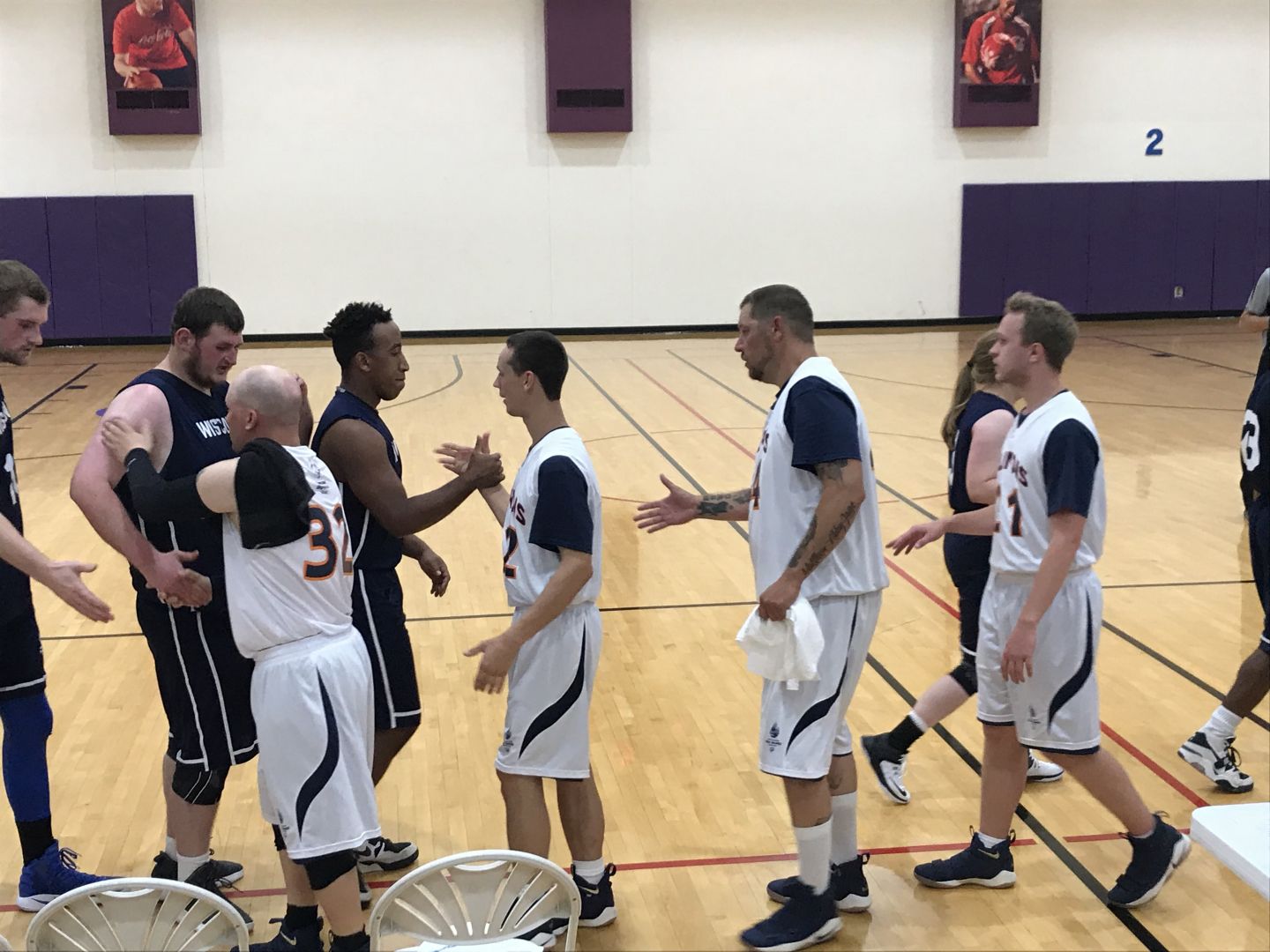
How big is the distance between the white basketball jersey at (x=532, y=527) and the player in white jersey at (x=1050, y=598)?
4.18 feet

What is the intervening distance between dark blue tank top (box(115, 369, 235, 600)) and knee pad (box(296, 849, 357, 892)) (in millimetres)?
886

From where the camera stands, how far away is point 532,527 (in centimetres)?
381

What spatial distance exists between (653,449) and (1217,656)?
577 centimetres

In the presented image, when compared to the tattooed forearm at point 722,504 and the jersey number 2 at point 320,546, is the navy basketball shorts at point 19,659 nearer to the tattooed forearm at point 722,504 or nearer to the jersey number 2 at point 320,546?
the jersey number 2 at point 320,546

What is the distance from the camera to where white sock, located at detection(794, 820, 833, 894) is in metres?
3.94

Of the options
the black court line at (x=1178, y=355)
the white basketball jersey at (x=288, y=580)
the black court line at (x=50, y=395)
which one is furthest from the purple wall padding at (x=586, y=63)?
the white basketball jersey at (x=288, y=580)

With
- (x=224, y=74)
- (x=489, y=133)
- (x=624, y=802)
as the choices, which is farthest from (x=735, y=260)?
(x=624, y=802)

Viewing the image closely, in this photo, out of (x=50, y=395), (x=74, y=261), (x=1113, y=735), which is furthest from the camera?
(x=74, y=261)

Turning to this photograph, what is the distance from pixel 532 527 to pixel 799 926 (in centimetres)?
144

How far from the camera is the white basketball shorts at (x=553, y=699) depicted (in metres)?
3.93

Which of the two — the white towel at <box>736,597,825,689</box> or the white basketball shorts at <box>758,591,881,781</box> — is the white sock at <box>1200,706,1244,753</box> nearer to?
the white basketball shorts at <box>758,591,881,781</box>

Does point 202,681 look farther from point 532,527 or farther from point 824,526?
point 824,526

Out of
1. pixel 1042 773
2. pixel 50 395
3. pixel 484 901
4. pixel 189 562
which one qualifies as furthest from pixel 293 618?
pixel 50 395

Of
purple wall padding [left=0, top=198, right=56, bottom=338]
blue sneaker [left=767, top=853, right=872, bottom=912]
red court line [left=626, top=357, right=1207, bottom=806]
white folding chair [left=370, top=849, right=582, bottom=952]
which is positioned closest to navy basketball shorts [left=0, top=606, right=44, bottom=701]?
white folding chair [left=370, top=849, right=582, bottom=952]
